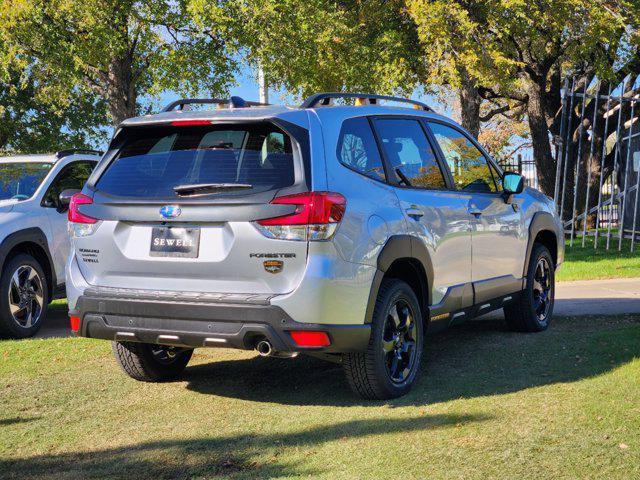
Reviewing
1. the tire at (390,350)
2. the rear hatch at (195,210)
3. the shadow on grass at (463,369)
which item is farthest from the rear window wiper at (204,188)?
the shadow on grass at (463,369)

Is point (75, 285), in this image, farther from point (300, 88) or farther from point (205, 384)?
point (300, 88)

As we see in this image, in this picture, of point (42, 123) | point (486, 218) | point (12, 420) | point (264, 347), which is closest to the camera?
point (264, 347)

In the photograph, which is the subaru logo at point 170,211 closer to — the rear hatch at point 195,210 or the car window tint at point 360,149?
the rear hatch at point 195,210

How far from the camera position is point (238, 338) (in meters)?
4.96

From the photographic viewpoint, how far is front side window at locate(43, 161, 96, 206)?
9188 millimetres

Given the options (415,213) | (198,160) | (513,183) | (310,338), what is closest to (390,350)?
(310,338)

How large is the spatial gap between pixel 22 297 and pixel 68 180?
163cm

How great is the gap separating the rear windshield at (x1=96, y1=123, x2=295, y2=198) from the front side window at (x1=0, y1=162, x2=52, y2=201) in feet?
12.7

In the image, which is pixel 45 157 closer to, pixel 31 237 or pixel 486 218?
pixel 31 237

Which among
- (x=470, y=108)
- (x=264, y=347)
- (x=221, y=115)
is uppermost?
(x=470, y=108)

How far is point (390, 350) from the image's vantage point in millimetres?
5613

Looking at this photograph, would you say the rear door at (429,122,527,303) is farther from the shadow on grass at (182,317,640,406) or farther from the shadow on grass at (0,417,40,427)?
the shadow on grass at (0,417,40,427)

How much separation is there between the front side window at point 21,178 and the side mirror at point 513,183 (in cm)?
499

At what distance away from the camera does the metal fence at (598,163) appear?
15500 millimetres
